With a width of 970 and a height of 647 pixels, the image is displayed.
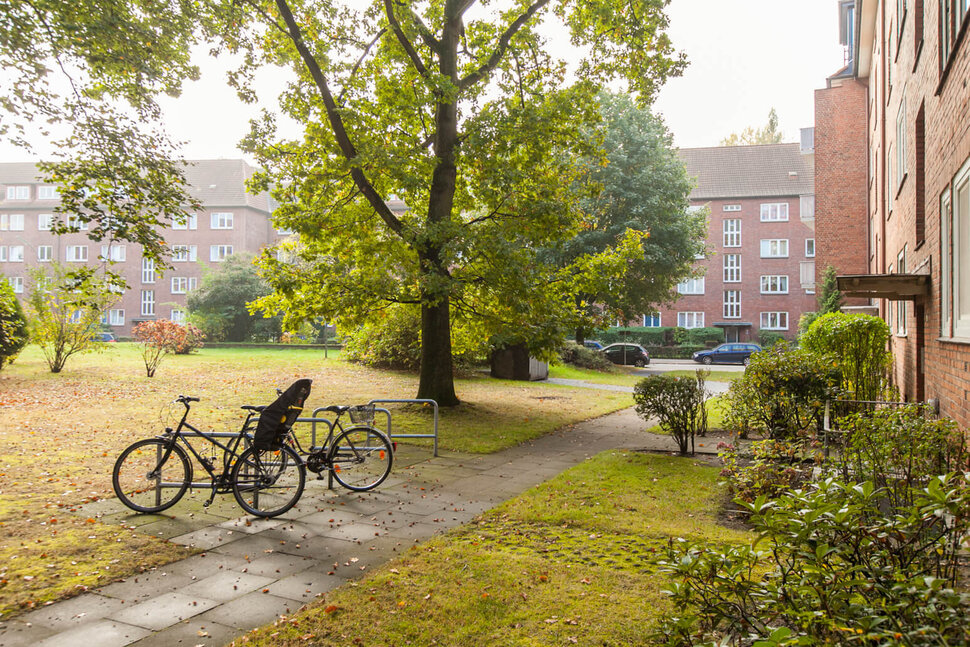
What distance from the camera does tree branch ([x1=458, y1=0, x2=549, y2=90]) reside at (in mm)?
14789

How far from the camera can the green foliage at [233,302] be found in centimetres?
4400

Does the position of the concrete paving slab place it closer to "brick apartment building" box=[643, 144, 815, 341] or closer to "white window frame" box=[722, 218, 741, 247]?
"brick apartment building" box=[643, 144, 815, 341]

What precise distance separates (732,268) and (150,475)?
176 feet

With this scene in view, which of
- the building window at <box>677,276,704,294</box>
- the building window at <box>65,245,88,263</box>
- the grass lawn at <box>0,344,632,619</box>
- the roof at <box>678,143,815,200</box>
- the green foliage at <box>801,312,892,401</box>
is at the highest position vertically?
the roof at <box>678,143,815,200</box>

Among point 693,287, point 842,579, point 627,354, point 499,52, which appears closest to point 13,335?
point 499,52

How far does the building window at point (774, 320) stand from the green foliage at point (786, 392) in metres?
46.0

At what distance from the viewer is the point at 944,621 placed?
2268 millimetres

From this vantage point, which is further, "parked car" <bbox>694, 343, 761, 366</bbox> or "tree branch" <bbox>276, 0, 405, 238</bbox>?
"parked car" <bbox>694, 343, 761, 366</bbox>

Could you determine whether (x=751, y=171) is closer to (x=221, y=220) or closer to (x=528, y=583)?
(x=221, y=220)

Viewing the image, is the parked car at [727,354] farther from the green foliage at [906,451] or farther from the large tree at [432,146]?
the green foliage at [906,451]

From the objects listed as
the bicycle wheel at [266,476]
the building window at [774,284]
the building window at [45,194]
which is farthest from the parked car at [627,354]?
the building window at [45,194]

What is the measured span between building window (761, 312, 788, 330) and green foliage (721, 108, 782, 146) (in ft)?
72.8

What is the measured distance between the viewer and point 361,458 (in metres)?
7.78

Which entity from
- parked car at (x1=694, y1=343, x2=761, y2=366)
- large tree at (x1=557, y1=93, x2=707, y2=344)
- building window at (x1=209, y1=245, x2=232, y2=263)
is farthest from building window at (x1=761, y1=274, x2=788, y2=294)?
building window at (x1=209, y1=245, x2=232, y2=263)
